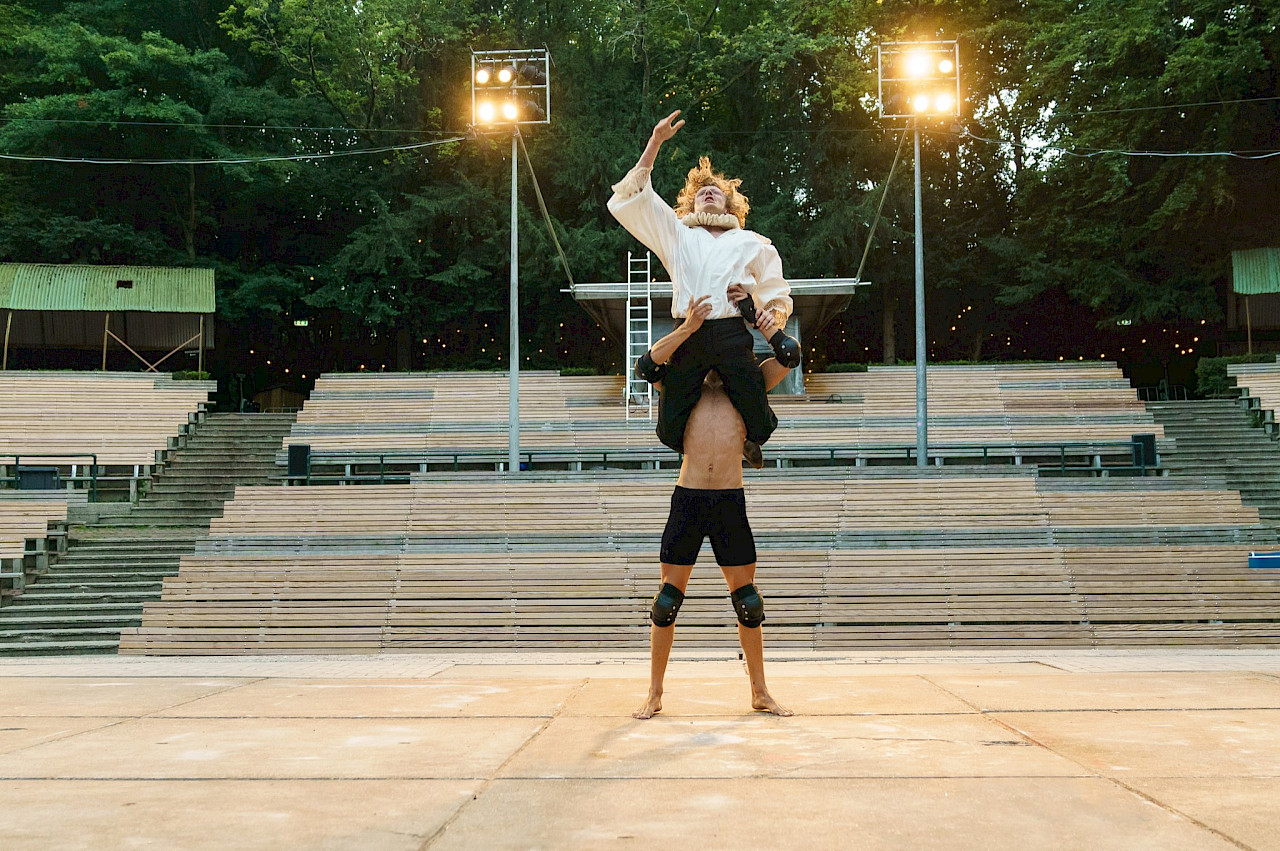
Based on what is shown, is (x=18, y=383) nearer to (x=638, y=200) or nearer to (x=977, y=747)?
(x=638, y=200)

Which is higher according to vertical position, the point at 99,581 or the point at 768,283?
the point at 768,283

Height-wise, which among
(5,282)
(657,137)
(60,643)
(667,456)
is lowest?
(60,643)

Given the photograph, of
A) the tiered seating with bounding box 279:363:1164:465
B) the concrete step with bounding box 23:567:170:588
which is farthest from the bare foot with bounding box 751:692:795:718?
the tiered seating with bounding box 279:363:1164:465

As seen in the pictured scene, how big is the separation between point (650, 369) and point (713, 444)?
476mm

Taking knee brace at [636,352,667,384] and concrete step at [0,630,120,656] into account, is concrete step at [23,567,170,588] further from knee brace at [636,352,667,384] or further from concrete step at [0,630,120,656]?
knee brace at [636,352,667,384]

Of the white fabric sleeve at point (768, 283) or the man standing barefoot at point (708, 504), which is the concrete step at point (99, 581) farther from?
the white fabric sleeve at point (768, 283)

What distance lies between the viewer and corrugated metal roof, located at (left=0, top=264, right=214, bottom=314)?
106 feet

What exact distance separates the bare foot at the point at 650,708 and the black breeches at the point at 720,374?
120 cm

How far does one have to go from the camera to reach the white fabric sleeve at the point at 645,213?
5101mm

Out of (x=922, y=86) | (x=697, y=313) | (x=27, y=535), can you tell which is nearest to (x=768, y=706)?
(x=697, y=313)

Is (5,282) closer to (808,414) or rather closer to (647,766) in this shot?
(808,414)

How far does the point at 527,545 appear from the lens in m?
13.9

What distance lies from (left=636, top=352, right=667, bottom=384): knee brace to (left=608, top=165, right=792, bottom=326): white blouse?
31 cm

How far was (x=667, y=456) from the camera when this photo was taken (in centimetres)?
2122
